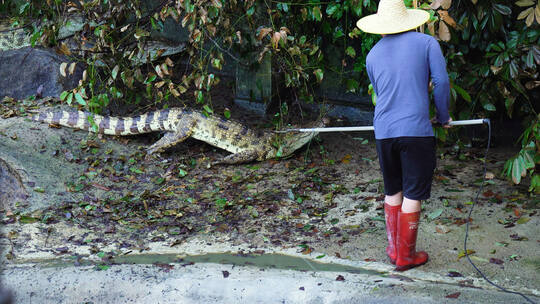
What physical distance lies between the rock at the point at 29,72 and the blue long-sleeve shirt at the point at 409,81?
17.9 ft

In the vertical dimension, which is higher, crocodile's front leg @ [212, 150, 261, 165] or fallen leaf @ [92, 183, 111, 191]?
fallen leaf @ [92, 183, 111, 191]

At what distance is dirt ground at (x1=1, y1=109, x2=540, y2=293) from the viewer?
4078 millimetres

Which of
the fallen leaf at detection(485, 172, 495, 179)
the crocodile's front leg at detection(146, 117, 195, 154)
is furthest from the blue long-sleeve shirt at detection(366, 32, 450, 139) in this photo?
the crocodile's front leg at detection(146, 117, 195, 154)

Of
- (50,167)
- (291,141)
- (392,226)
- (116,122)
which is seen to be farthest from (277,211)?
(116,122)

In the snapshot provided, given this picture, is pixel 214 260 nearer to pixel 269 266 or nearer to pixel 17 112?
pixel 269 266

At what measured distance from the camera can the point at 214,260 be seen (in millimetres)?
4062

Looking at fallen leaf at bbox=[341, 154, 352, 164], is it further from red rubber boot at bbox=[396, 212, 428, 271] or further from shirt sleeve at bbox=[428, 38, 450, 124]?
shirt sleeve at bbox=[428, 38, 450, 124]

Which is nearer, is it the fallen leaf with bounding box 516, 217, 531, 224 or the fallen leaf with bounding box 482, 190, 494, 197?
the fallen leaf with bounding box 516, 217, 531, 224

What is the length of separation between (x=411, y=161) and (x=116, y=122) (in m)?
4.43

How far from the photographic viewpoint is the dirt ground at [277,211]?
408cm

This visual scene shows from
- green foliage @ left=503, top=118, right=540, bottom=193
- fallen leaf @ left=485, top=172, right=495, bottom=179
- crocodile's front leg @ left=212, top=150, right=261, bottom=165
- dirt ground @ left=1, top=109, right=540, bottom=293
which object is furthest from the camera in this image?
crocodile's front leg @ left=212, top=150, right=261, bottom=165

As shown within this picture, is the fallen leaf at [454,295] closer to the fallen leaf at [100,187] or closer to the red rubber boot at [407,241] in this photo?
the red rubber boot at [407,241]

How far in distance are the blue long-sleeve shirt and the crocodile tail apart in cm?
387

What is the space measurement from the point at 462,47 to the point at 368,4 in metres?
1.13
